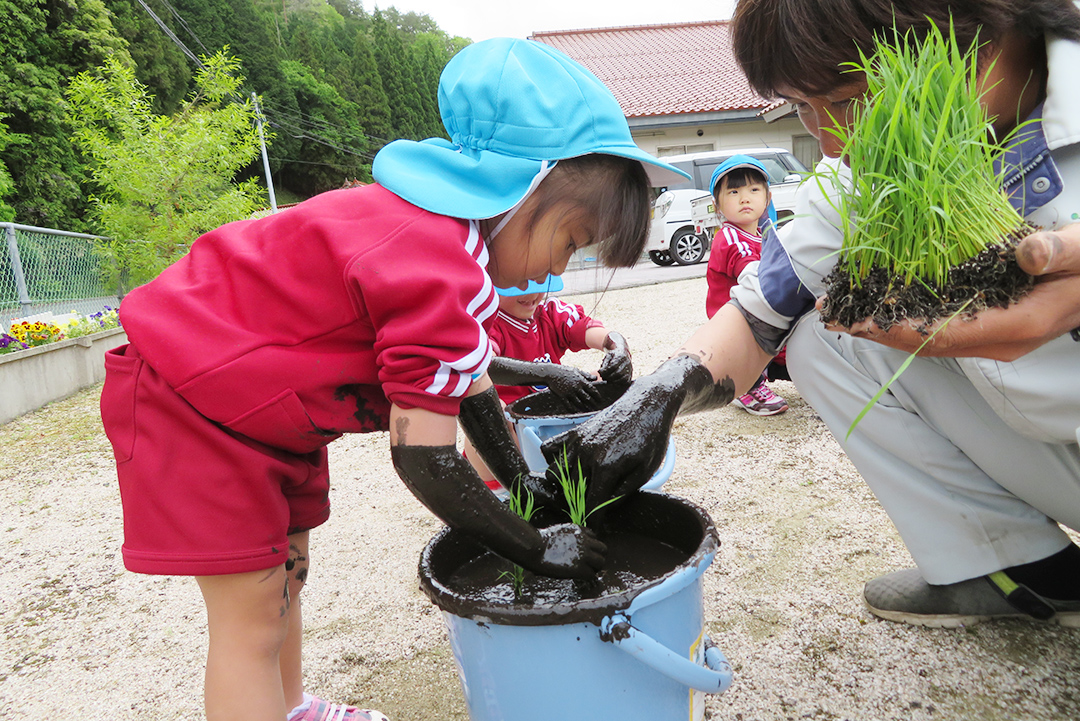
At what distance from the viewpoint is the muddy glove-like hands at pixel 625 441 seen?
135 centimetres

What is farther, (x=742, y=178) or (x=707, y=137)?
(x=707, y=137)

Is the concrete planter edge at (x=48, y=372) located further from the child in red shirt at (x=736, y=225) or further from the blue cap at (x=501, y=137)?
the blue cap at (x=501, y=137)

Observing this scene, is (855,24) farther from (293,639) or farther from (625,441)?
(293,639)

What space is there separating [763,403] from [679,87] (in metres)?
15.3

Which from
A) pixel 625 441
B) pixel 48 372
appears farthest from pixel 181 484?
pixel 48 372

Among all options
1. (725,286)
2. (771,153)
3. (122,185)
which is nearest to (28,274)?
(122,185)

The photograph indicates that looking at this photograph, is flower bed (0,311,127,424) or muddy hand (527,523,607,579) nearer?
muddy hand (527,523,607,579)

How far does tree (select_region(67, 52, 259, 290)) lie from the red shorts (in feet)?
26.3

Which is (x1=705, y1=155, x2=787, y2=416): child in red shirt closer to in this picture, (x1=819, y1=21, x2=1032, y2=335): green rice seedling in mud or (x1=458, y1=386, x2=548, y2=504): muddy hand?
(x1=458, y1=386, x2=548, y2=504): muddy hand

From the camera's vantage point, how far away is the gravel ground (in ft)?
4.62

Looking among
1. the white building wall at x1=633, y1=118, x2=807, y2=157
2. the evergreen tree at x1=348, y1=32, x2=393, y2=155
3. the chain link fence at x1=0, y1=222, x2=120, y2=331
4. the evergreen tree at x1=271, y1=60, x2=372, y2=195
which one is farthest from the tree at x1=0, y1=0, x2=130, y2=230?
the evergreen tree at x1=348, y1=32, x2=393, y2=155

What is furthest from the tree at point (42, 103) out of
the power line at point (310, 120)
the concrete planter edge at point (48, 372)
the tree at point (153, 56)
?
the power line at point (310, 120)

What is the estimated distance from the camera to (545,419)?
203 cm

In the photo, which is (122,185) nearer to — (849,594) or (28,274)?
(28,274)
